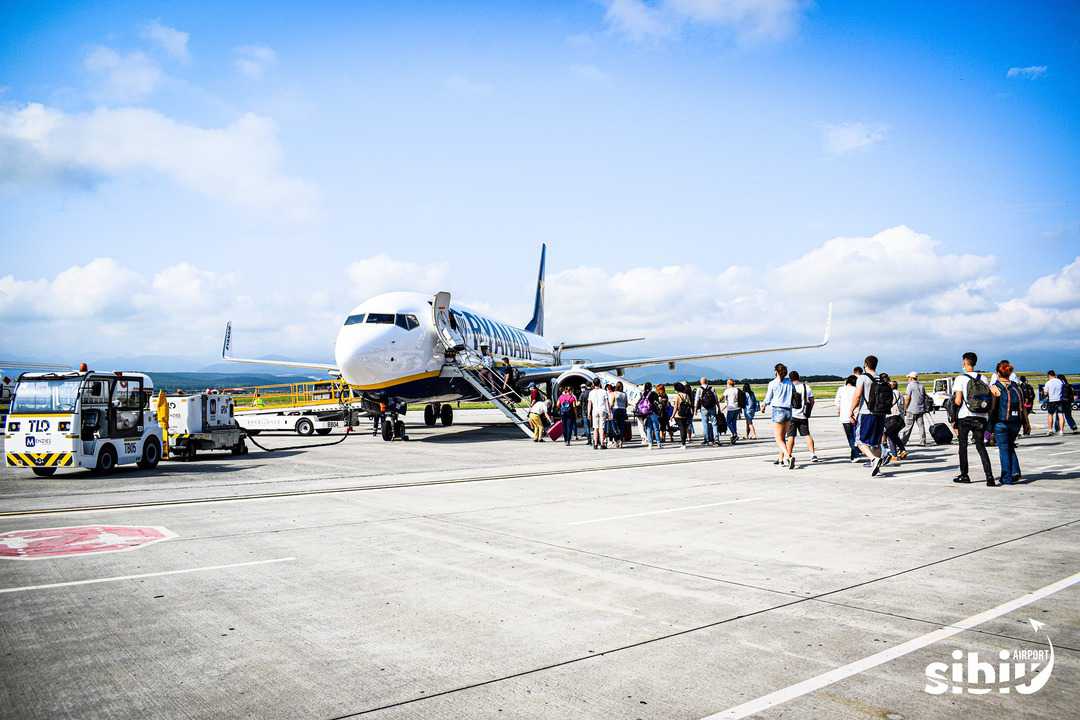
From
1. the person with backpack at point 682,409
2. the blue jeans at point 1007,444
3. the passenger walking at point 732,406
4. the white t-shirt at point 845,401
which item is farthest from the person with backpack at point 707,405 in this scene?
the blue jeans at point 1007,444

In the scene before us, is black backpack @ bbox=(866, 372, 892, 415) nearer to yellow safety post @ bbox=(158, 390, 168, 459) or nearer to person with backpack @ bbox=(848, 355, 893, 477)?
person with backpack @ bbox=(848, 355, 893, 477)

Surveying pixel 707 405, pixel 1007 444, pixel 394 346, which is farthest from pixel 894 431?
pixel 394 346

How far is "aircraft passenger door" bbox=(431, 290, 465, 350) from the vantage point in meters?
23.0

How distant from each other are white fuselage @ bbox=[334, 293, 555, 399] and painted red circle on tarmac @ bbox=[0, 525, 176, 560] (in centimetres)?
1272

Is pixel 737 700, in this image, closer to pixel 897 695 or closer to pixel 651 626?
pixel 897 695

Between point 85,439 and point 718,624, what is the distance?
13585 millimetres

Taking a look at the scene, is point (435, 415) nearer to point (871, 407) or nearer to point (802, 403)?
point (802, 403)

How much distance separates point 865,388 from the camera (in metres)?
13.0

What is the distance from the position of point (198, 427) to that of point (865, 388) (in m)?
15.3

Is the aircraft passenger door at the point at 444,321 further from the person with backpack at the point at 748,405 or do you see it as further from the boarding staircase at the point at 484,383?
the person with backpack at the point at 748,405

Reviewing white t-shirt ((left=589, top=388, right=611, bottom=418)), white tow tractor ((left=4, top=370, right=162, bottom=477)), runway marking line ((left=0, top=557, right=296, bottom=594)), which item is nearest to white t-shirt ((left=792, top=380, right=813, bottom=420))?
white t-shirt ((left=589, top=388, right=611, bottom=418))

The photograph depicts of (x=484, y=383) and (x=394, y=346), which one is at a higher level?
(x=394, y=346)

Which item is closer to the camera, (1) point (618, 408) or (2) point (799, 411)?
(2) point (799, 411)

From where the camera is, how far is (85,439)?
45.5 ft
